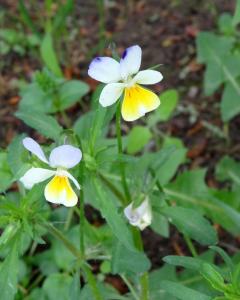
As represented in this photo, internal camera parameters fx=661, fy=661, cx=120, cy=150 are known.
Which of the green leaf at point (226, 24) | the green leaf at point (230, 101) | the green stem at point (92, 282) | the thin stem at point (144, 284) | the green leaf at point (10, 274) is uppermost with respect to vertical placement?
the green leaf at point (226, 24)

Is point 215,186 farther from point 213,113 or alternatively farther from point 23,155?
point 23,155

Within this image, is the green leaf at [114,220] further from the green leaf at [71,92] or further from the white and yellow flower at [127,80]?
the green leaf at [71,92]

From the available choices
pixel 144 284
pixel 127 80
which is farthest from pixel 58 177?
pixel 144 284

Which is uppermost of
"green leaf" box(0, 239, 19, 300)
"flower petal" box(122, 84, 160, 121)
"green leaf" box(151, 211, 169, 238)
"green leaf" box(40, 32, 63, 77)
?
"green leaf" box(40, 32, 63, 77)

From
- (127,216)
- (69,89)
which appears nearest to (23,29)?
(69,89)

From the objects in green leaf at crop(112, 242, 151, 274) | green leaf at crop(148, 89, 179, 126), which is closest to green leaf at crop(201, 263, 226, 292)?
green leaf at crop(112, 242, 151, 274)

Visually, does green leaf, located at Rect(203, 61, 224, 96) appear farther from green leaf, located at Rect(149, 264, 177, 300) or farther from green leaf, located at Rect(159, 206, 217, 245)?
green leaf, located at Rect(159, 206, 217, 245)

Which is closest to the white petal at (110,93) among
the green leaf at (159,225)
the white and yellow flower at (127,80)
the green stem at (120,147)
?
the white and yellow flower at (127,80)
